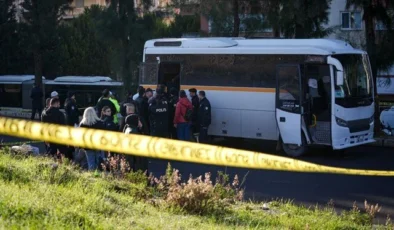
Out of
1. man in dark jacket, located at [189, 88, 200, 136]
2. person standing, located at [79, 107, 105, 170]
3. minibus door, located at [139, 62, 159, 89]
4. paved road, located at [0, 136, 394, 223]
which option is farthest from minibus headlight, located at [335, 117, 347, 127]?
person standing, located at [79, 107, 105, 170]

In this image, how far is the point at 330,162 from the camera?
59.0 feet

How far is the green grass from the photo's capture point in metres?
7.16

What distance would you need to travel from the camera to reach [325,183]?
573 inches

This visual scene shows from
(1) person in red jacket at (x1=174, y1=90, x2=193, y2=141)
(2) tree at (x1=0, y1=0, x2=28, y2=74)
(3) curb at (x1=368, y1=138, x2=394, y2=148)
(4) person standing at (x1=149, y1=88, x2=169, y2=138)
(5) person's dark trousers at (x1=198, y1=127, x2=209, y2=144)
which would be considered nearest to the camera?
(4) person standing at (x1=149, y1=88, x2=169, y2=138)

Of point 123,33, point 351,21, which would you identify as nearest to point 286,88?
point 123,33

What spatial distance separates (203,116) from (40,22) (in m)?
19.1

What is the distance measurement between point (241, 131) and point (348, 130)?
3.18 metres

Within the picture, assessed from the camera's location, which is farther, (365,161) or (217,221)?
(365,161)

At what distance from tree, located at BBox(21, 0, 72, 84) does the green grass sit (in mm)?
25434

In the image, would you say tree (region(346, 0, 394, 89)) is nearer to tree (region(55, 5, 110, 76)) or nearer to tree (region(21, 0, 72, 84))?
tree (region(21, 0, 72, 84))

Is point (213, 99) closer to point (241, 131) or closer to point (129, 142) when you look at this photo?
point (241, 131)

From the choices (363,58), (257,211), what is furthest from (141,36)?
(257,211)

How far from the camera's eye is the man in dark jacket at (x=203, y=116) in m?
19.6

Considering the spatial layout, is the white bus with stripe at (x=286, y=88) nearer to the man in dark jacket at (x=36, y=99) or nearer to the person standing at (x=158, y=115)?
the person standing at (x=158, y=115)
